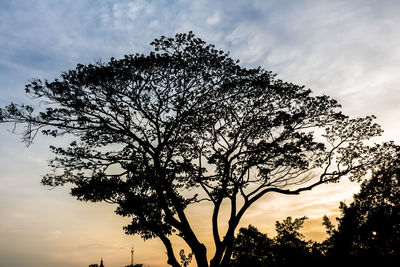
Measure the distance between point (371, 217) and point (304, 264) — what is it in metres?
7.45

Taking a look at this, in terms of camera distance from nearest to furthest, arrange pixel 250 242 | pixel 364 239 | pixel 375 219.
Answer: pixel 375 219, pixel 364 239, pixel 250 242

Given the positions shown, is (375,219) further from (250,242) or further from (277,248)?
(250,242)

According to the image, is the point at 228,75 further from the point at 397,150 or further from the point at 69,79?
the point at 397,150

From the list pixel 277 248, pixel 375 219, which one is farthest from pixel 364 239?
pixel 277 248

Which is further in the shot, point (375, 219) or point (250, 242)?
point (250, 242)

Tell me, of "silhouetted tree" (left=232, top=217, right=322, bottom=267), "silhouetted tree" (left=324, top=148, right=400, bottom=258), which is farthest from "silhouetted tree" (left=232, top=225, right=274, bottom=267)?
"silhouetted tree" (left=324, top=148, right=400, bottom=258)

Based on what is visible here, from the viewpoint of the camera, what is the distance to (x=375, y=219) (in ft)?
77.4

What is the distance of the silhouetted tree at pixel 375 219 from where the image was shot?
18266 mm

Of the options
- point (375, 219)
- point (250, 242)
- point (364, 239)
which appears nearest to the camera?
point (375, 219)

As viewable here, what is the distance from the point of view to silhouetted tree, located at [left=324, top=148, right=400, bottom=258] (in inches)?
719

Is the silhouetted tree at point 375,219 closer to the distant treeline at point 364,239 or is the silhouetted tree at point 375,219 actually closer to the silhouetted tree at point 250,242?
the distant treeline at point 364,239

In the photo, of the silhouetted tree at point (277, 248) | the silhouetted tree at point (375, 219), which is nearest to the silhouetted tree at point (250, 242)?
the silhouetted tree at point (277, 248)

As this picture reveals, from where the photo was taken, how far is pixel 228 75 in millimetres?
15430

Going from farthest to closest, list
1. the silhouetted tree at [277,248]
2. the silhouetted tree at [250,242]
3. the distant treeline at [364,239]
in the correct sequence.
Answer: the silhouetted tree at [250,242]
the silhouetted tree at [277,248]
the distant treeline at [364,239]
